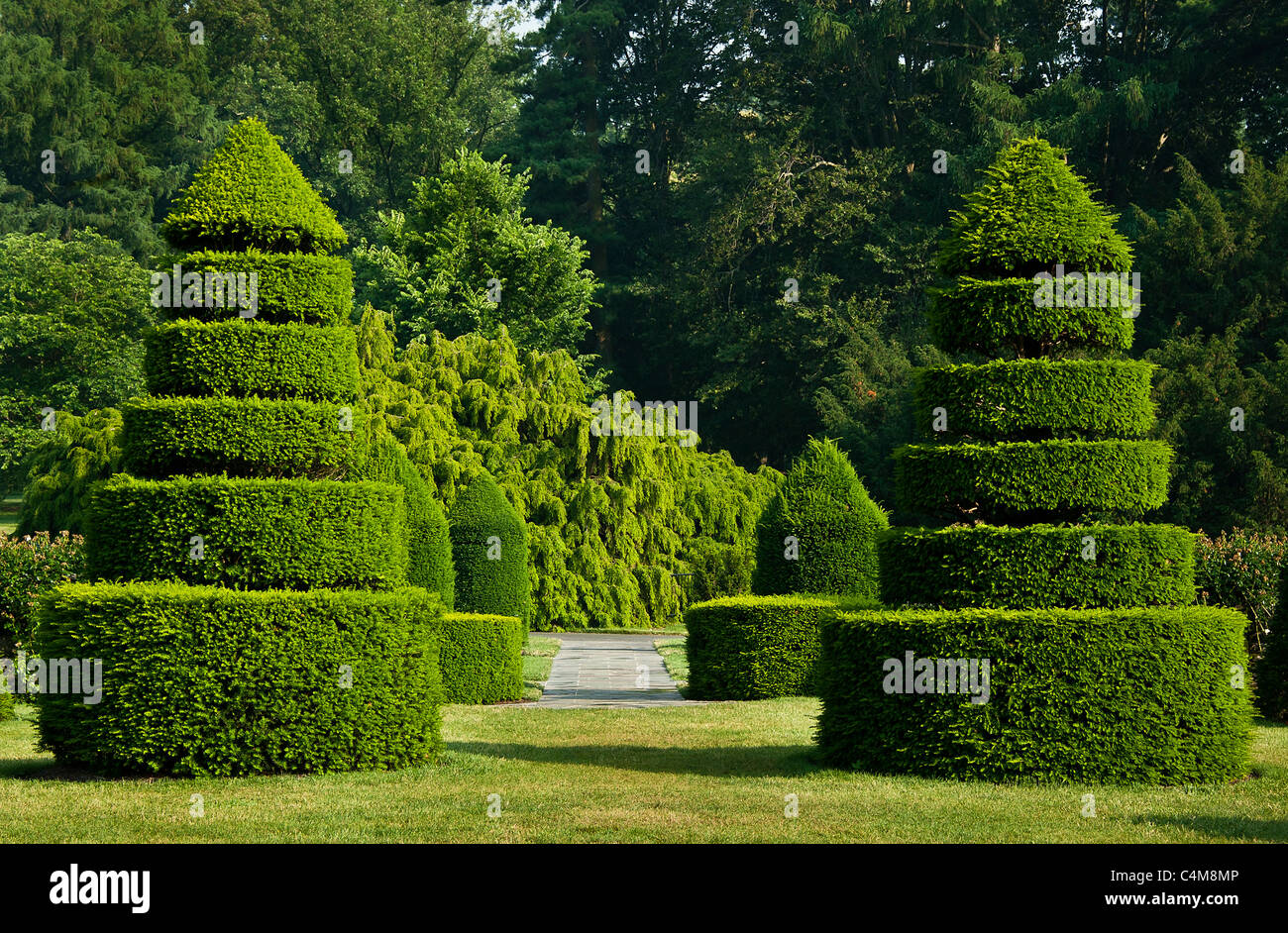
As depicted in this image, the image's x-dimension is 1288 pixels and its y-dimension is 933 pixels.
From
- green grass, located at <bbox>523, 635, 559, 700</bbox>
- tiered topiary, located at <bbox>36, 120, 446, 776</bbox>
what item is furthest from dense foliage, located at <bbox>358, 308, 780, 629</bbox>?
tiered topiary, located at <bbox>36, 120, 446, 776</bbox>

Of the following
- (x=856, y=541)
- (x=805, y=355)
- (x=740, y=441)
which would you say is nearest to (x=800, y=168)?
(x=805, y=355)

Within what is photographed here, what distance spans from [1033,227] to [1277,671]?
23.2 feet

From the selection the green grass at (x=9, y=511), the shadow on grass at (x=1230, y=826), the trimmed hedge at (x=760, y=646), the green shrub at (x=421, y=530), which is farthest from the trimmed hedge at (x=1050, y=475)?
the green grass at (x=9, y=511)

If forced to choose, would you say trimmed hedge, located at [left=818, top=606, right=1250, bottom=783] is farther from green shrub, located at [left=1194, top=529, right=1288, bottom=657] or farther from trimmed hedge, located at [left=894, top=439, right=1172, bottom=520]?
green shrub, located at [left=1194, top=529, right=1288, bottom=657]

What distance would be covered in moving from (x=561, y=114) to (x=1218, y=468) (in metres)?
29.5

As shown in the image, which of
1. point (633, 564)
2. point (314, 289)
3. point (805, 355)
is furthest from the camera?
point (805, 355)

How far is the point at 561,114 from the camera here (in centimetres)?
5009

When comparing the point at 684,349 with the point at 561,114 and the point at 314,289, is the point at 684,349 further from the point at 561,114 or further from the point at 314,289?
the point at 314,289

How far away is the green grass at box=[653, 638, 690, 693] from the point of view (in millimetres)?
19516

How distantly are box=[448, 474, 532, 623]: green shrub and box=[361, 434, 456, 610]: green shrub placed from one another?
2.58 meters

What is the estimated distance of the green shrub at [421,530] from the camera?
18.3 m

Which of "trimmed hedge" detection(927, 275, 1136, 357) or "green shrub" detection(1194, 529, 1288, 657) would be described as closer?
"trimmed hedge" detection(927, 275, 1136, 357)

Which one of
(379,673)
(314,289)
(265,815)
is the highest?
(314,289)

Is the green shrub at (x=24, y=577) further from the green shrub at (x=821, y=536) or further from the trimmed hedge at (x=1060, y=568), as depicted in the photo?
the trimmed hedge at (x=1060, y=568)
